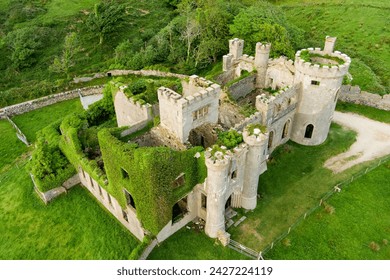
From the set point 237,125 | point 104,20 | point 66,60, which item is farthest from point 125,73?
point 237,125

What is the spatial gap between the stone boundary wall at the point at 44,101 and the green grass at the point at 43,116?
0.76 meters

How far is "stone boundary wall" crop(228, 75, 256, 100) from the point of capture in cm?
4653

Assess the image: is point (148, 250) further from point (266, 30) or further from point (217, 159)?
point (266, 30)

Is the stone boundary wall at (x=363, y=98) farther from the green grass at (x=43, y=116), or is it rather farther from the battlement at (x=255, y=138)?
the green grass at (x=43, y=116)

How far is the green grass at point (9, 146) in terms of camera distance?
49719 millimetres

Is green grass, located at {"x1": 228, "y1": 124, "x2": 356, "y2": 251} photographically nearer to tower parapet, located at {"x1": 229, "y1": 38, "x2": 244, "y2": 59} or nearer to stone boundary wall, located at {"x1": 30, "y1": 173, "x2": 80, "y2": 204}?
tower parapet, located at {"x1": 229, "y1": 38, "x2": 244, "y2": 59}

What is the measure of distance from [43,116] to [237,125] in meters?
36.0

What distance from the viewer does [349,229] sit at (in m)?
35.4

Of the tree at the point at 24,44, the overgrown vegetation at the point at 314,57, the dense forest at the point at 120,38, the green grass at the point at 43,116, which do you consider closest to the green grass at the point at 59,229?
the green grass at the point at 43,116

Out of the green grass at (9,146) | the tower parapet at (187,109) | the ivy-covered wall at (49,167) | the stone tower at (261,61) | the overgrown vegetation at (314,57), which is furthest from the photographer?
the green grass at (9,146)

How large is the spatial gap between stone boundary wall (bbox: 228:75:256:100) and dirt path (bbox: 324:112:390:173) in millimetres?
12909

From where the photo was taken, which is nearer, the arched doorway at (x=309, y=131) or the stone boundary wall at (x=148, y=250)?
the stone boundary wall at (x=148, y=250)

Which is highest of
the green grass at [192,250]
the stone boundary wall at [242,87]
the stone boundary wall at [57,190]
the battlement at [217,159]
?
the battlement at [217,159]
